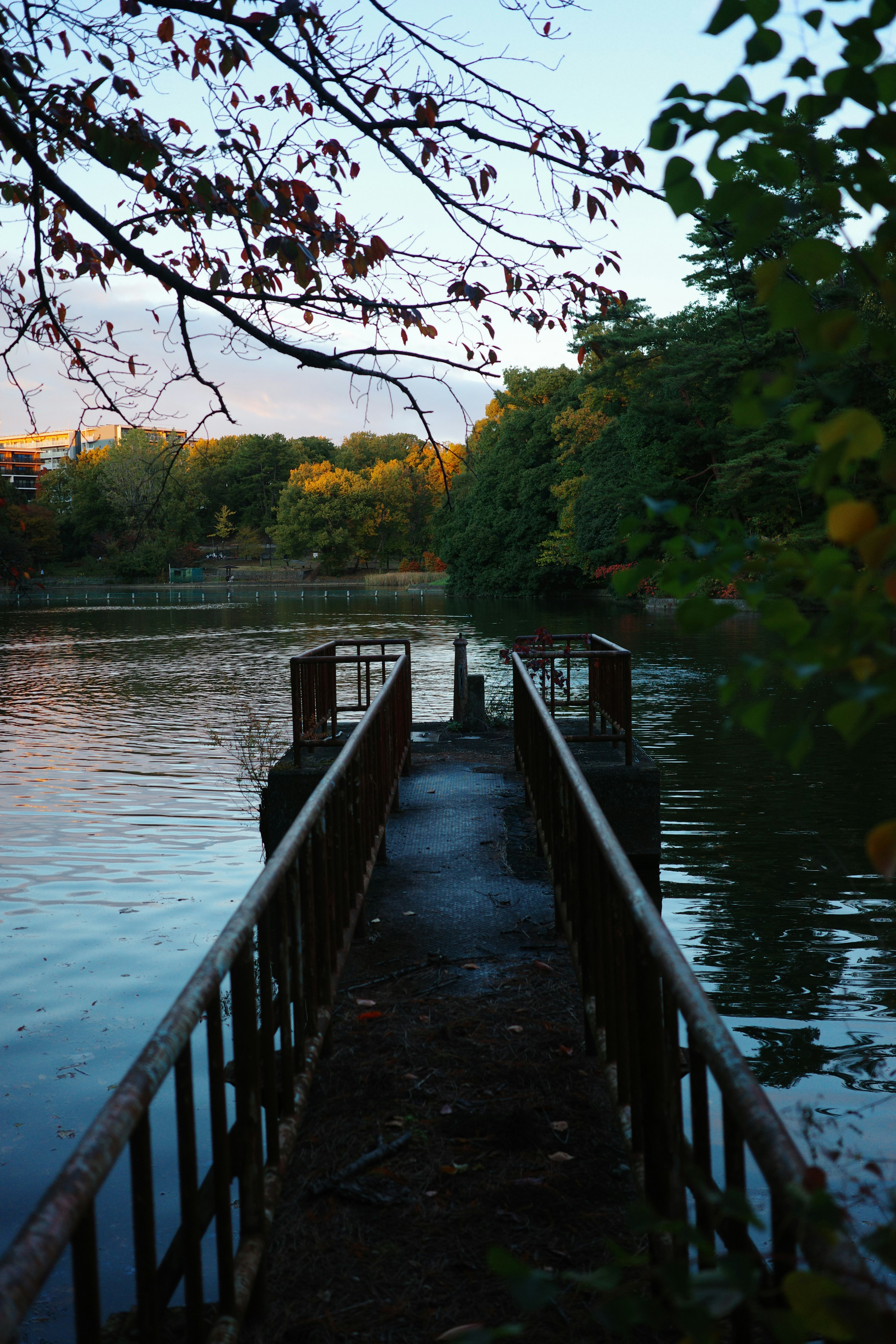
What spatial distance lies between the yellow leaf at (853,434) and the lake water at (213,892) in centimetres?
352

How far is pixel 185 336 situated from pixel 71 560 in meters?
→ 112

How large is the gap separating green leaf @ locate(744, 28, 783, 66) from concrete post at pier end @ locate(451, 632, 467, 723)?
44.1ft

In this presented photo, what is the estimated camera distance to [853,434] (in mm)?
1284

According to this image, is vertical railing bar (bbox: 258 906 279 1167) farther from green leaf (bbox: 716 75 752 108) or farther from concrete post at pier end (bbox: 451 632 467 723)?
concrete post at pier end (bbox: 451 632 467 723)

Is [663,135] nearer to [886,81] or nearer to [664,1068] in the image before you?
[886,81]

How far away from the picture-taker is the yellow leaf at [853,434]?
1.25 metres

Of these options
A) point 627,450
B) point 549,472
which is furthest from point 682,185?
point 549,472

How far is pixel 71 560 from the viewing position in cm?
11112

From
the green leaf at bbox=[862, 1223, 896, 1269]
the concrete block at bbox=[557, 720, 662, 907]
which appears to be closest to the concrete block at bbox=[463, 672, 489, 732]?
the concrete block at bbox=[557, 720, 662, 907]

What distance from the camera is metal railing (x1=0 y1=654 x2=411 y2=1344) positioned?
5.23ft

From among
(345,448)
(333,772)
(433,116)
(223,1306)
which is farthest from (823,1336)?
(345,448)

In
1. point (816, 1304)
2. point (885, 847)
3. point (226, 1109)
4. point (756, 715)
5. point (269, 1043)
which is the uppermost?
point (756, 715)

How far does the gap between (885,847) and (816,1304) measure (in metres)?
0.49

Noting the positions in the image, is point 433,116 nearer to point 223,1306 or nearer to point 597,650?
point 223,1306
